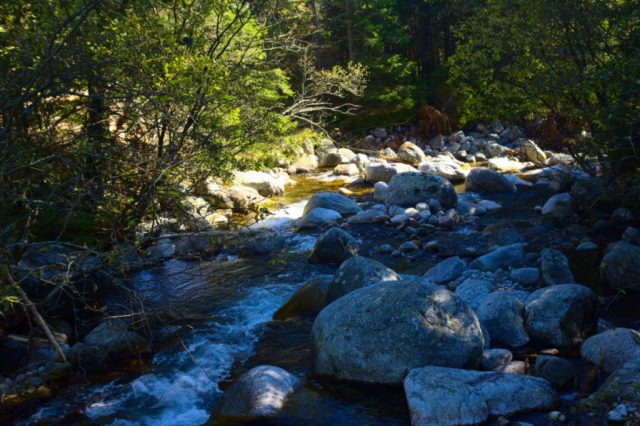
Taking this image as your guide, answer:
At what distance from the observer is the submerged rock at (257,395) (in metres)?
6.28

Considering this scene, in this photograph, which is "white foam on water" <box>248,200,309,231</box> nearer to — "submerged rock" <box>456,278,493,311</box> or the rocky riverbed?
the rocky riverbed

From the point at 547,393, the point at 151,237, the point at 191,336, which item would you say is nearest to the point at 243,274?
the point at 191,336

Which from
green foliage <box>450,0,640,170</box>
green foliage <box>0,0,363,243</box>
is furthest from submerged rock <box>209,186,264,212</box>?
green foliage <box>450,0,640,170</box>

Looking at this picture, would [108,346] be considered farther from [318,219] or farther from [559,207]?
[559,207]

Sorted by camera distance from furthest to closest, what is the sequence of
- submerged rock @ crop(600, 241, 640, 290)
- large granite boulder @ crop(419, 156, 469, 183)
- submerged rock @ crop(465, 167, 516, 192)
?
large granite boulder @ crop(419, 156, 469, 183) → submerged rock @ crop(465, 167, 516, 192) → submerged rock @ crop(600, 241, 640, 290)

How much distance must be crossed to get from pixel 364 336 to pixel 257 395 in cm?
139

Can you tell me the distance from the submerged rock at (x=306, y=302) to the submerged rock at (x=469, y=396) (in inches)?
123

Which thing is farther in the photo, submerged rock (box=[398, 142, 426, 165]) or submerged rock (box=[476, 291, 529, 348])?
submerged rock (box=[398, 142, 426, 165])

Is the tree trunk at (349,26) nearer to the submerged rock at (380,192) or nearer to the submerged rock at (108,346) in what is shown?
the submerged rock at (380,192)

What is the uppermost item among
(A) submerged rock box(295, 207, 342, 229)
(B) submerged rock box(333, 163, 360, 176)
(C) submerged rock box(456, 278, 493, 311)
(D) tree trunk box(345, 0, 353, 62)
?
(D) tree trunk box(345, 0, 353, 62)

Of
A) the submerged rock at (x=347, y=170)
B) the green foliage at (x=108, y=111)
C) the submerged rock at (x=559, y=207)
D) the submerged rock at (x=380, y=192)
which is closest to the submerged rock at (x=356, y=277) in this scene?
the green foliage at (x=108, y=111)

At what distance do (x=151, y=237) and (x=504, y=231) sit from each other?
8064 mm

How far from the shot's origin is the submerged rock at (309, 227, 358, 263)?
38.6 ft

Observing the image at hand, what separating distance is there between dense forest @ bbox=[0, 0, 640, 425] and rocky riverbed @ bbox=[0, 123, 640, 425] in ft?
0.10
